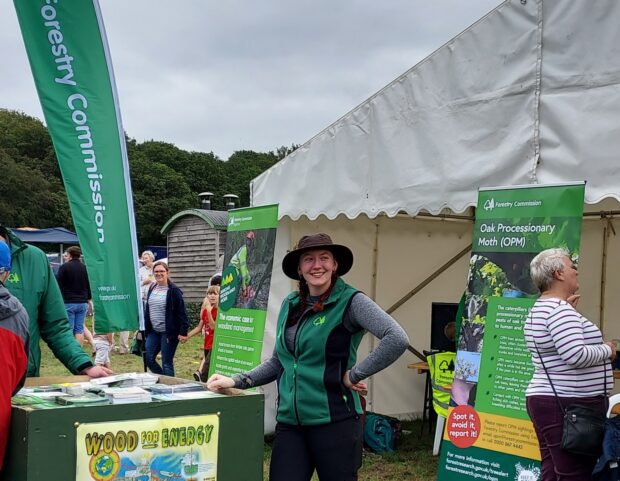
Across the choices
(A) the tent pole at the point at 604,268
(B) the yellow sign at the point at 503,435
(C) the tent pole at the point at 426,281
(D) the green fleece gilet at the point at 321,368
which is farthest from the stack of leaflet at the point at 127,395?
(A) the tent pole at the point at 604,268

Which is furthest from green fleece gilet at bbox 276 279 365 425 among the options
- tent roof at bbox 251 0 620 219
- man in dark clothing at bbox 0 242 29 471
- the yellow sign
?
tent roof at bbox 251 0 620 219

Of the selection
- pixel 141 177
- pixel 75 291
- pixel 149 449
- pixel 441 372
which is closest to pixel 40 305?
pixel 149 449

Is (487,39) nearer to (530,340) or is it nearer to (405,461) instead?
(530,340)

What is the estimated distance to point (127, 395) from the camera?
237 cm

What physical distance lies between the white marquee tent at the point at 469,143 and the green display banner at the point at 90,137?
1.91 m

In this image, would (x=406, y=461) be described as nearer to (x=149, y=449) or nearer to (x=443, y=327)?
(x=443, y=327)

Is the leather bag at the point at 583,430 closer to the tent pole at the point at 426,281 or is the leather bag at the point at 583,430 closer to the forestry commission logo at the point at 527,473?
the forestry commission logo at the point at 527,473

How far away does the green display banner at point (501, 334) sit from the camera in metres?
4.04

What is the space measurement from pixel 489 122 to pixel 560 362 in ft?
6.48

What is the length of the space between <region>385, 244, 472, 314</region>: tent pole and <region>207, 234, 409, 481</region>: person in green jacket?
14.1ft

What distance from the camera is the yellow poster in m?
2.18

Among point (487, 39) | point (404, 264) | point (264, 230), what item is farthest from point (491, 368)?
point (404, 264)

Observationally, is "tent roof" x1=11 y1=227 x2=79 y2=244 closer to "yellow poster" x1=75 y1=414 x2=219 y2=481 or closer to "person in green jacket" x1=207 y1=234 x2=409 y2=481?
"person in green jacket" x1=207 y1=234 x2=409 y2=481

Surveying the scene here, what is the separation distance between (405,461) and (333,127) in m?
2.80
